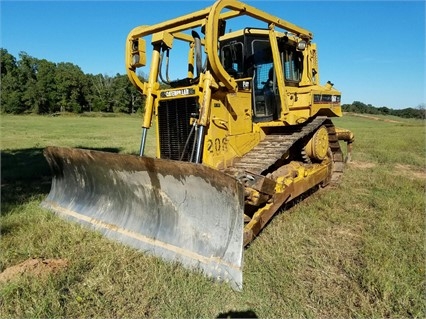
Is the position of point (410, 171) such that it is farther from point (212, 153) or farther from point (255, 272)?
point (255, 272)

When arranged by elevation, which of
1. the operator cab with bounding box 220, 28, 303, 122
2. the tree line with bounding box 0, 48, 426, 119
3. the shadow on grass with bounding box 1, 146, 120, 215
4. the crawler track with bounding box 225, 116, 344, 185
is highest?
the tree line with bounding box 0, 48, 426, 119

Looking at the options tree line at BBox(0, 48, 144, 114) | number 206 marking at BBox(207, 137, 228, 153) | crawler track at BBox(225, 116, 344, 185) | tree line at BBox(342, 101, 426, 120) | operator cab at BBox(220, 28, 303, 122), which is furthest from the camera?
tree line at BBox(342, 101, 426, 120)

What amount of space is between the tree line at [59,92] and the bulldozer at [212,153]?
57518mm

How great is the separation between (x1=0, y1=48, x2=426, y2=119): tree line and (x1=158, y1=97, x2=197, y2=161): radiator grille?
58.0 metres

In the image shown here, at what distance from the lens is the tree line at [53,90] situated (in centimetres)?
5953

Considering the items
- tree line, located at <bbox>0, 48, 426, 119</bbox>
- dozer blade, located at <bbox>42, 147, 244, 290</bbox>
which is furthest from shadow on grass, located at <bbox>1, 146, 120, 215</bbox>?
tree line, located at <bbox>0, 48, 426, 119</bbox>

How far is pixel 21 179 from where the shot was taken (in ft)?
25.7

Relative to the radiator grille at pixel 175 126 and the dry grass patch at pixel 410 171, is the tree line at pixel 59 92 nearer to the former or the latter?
the dry grass patch at pixel 410 171

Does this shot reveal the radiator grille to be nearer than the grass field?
No

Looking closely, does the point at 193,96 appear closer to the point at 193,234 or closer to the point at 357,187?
the point at 193,234

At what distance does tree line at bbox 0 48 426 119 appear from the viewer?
5972cm

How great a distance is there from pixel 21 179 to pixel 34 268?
488cm

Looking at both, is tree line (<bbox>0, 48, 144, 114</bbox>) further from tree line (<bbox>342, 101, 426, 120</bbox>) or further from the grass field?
the grass field

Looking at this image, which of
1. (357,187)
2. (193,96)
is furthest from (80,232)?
(357,187)
